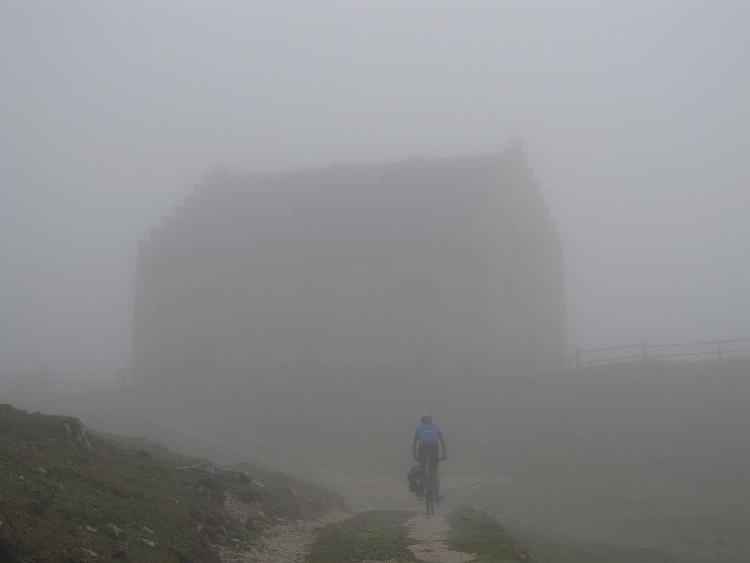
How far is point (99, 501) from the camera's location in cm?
987

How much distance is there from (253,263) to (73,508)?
1692 inches

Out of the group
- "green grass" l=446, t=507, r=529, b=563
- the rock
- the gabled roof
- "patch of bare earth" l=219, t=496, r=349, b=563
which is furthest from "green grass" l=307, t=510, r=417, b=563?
the gabled roof

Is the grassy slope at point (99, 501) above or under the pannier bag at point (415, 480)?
above

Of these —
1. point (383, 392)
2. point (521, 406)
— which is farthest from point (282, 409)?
point (521, 406)

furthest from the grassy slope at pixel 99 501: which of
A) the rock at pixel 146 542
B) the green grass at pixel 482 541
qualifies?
the green grass at pixel 482 541

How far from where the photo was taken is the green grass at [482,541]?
32.9ft

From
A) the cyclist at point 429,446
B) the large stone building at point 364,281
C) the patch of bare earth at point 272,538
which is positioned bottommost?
the patch of bare earth at point 272,538

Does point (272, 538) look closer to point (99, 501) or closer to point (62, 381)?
point (99, 501)

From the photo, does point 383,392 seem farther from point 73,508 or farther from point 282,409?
point 73,508

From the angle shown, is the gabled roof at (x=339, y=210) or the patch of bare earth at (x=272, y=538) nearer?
the patch of bare earth at (x=272, y=538)

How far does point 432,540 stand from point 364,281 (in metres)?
37.5

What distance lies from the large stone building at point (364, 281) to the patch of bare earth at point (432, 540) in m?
31.0

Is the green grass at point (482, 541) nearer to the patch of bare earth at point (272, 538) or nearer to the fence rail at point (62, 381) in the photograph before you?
the patch of bare earth at point (272, 538)

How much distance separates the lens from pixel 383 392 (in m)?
42.4
